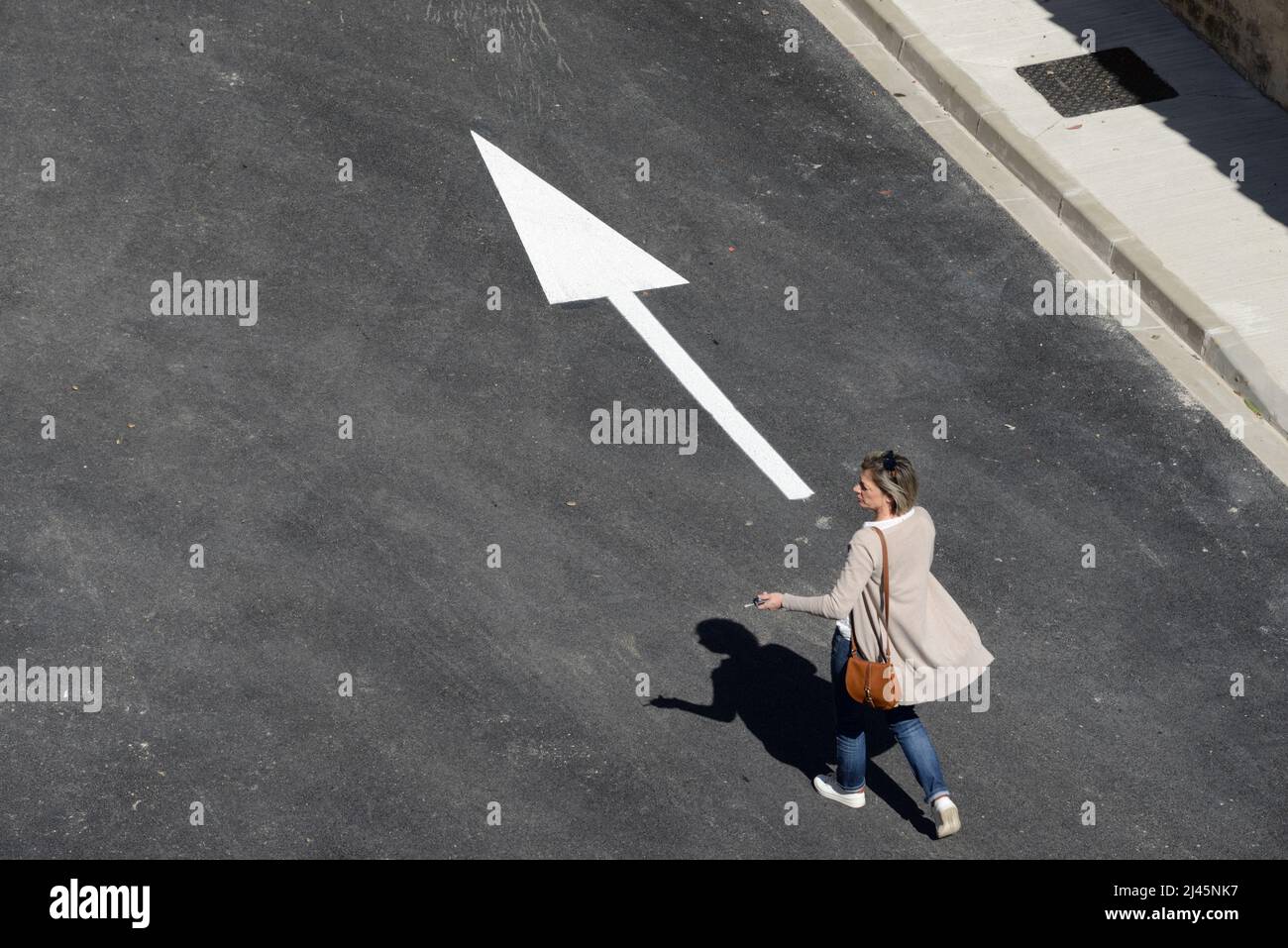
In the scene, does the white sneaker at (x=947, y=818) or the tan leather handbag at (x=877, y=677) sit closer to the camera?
the tan leather handbag at (x=877, y=677)

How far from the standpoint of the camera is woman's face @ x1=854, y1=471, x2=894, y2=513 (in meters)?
7.61

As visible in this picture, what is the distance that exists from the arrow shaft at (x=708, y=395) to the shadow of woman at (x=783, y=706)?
1.21 m

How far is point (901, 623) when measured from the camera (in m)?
7.71

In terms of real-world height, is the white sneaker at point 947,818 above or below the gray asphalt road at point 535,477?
below

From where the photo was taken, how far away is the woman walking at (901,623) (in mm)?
7598

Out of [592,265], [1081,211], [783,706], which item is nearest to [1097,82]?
[1081,211]

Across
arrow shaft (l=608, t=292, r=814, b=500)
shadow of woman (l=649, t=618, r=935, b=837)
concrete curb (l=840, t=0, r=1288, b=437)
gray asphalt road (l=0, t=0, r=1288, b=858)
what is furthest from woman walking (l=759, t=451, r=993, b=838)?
concrete curb (l=840, t=0, r=1288, b=437)

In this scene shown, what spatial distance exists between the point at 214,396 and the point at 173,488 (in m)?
0.82

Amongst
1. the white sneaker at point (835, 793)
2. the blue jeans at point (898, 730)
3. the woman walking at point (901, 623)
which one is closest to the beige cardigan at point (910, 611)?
the woman walking at point (901, 623)

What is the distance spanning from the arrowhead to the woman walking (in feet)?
13.0

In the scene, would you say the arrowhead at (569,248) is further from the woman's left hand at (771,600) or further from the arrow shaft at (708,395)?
the woman's left hand at (771,600)

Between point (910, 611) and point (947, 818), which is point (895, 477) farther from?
point (947, 818)

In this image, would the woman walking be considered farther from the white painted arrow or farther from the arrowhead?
the arrowhead
